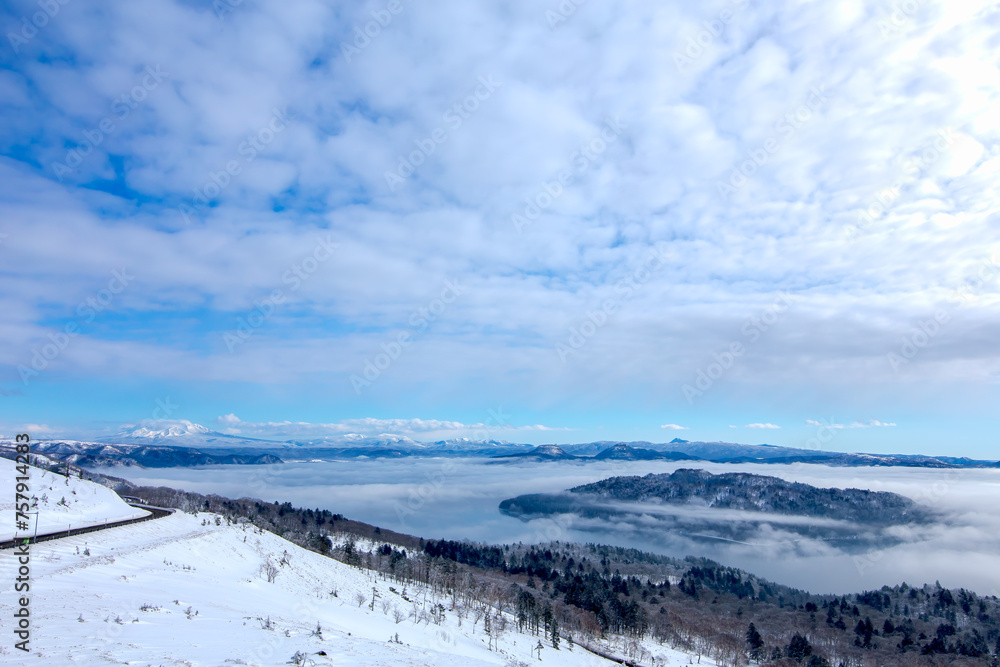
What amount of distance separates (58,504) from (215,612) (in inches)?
1980

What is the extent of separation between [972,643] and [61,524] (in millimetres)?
239161

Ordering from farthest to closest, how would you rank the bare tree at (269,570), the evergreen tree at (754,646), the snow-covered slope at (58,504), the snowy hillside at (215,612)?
1. the evergreen tree at (754,646)
2. the snow-covered slope at (58,504)
3. the bare tree at (269,570)
4. the snowy hillside at (215,612)

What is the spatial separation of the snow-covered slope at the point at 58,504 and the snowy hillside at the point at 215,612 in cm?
575

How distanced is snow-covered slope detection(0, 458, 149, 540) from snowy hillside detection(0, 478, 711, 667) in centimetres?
575

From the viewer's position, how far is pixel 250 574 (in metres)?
43.9

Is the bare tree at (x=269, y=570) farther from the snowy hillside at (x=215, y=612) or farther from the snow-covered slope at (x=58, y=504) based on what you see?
the snow-covered slope at (x=58, y=504)

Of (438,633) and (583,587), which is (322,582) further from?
(583,587)

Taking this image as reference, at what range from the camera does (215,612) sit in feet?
81.9

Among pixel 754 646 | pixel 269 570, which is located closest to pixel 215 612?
pixel 269 570

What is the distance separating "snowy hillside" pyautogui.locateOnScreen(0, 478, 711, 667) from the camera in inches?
669

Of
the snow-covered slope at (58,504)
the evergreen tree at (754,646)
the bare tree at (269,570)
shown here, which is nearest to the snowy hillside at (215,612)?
the bare tree at (269,570)

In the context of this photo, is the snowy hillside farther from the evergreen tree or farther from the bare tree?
the evergreen tree

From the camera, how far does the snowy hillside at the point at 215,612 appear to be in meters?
17.0

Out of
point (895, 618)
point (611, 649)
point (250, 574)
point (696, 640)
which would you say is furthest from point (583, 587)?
point (895, 618)
